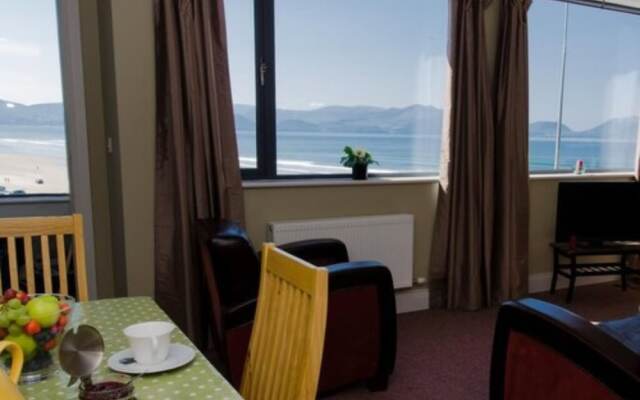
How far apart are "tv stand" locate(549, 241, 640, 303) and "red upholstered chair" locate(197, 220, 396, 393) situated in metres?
2.10

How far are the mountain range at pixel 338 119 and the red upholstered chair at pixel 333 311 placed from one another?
113 cm

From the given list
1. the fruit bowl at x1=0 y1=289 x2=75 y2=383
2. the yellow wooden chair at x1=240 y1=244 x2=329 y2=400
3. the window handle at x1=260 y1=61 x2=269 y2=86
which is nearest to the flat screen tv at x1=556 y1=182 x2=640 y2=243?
the window handle at x1=260 y1=61 x2=269 y2=86

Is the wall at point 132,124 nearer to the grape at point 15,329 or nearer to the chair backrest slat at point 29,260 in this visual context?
the chair backrest slat at point 29,260

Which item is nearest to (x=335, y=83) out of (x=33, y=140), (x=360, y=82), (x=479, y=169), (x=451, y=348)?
(x=360, y=82)

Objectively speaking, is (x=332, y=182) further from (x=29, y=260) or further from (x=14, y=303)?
(x=14, y=303)

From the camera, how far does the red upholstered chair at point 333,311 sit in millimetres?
2230

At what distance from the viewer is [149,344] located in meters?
1.12

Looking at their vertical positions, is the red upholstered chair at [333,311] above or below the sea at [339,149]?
below

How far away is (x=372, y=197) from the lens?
3.50 metres

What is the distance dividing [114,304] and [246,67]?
1.99 m

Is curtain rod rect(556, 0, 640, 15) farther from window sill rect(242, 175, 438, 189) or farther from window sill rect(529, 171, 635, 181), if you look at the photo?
window sill rect(242, 175, 438, 189)

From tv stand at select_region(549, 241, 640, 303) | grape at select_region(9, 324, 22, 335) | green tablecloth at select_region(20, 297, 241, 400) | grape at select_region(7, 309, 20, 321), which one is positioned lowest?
tv stand at select_region(549, 241, 640, 303)

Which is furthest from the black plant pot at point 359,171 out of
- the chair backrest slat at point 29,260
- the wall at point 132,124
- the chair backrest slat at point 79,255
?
the chair backrest slat at point 29,260

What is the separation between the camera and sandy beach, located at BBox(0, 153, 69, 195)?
4.08 meters
